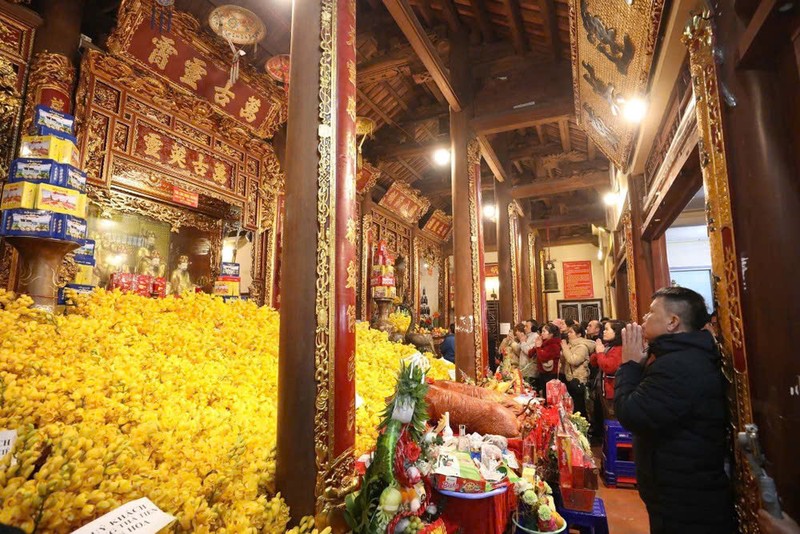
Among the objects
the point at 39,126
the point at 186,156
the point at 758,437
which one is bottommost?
the point at 758,437

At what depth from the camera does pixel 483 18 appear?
608 cm

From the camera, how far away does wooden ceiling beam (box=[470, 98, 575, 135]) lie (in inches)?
237

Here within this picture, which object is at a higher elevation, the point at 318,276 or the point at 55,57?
the point at 55,57

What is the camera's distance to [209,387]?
2.37 m

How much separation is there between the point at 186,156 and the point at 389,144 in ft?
14.7

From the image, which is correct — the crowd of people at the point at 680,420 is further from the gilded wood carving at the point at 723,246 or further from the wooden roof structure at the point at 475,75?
the wooden roof structure at the point at 475,75

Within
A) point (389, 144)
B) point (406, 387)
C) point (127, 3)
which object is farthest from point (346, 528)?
point (389, 144)

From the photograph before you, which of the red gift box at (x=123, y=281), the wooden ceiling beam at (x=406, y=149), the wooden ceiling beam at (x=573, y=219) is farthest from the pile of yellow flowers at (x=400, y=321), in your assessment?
the wooden ceiling beam at (x=573, y=219)

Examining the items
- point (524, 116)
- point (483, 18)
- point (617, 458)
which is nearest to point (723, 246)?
point (617, 458)

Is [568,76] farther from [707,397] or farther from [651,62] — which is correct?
[707,397]

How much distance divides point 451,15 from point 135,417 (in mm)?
6528

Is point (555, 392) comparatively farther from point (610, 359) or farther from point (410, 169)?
point (410, 169)

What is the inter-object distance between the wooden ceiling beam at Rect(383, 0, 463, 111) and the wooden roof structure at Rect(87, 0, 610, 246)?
1 cm

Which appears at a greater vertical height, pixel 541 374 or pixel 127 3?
pixel 127 3
